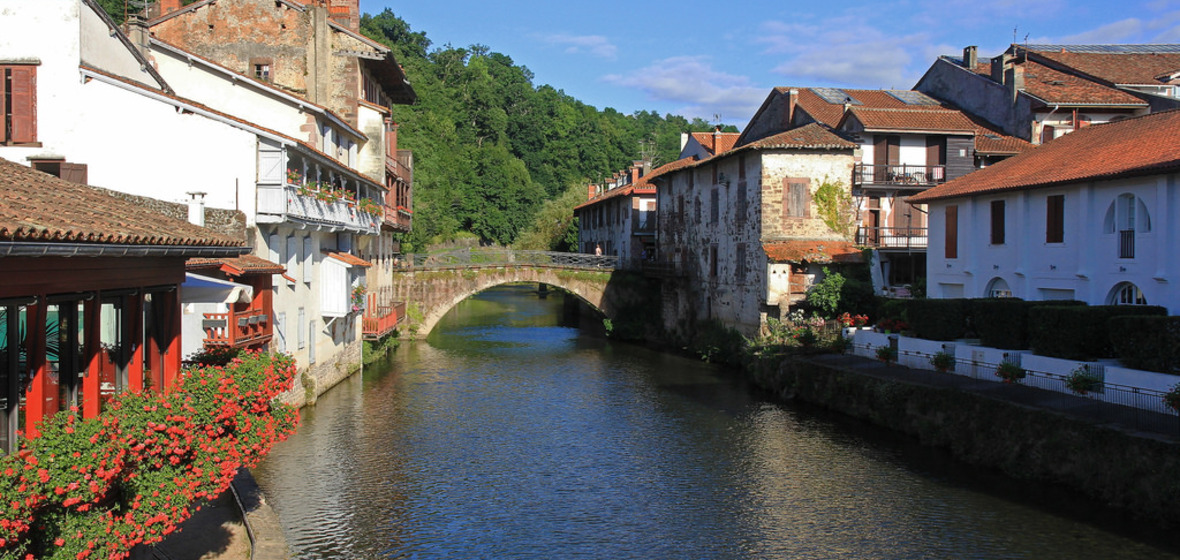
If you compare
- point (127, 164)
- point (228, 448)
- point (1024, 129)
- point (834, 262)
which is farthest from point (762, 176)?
point (228, 448)

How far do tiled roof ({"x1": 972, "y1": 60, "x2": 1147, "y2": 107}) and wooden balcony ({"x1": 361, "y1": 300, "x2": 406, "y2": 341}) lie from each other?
2806cm

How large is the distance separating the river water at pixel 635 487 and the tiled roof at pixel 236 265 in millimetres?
4389

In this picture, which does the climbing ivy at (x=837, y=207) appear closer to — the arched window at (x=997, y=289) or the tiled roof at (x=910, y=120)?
the tiled roof at (x=910, y=120)

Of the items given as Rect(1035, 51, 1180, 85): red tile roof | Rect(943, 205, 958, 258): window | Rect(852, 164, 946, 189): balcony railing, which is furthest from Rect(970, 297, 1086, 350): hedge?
Rect(1035, 51, 1180, 85): red tile roof

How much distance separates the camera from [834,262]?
117ft

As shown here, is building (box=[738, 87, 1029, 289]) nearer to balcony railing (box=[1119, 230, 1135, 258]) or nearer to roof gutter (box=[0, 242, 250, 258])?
balcony railing (box=[1119, 230, 1135, 258])

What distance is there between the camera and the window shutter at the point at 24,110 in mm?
19219

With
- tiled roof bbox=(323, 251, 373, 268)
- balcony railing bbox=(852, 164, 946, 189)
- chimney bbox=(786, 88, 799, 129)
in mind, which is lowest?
tiled roof bbox=(323, 251, 373, 268)

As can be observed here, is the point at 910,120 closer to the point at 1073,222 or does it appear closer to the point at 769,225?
the point at 769,225

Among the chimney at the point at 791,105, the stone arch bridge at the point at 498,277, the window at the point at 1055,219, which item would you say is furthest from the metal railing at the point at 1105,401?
the stone arch bridge at the point at 498,277

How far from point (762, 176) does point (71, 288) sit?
30.6 m

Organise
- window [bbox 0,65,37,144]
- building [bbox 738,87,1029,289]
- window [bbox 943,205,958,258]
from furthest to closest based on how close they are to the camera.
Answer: building [bbox 738,87,1029,289]
window [bbox 943,205,958,258]
window [bbox 0,65,37,144]

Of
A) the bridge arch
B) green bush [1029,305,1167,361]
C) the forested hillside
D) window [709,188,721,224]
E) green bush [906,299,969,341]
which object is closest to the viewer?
green bush [1029,305,1167,361]

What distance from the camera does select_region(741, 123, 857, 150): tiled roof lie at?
3634cm
